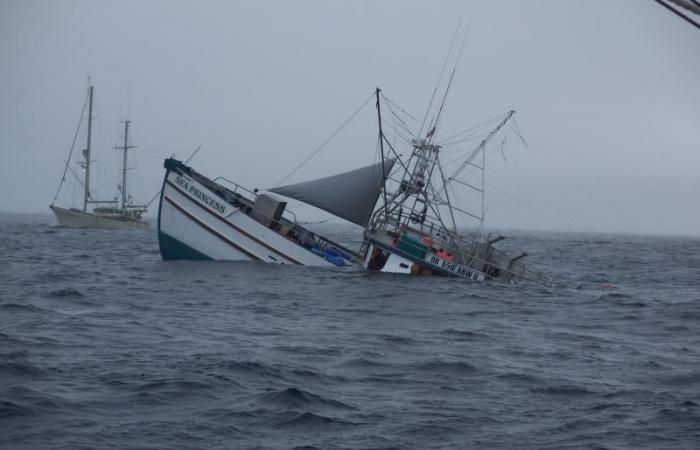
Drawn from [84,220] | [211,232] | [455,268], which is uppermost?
[211,232]

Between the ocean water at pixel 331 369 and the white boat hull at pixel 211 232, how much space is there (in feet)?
23.0

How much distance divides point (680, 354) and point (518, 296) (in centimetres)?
1310

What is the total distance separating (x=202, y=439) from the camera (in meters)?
11.9

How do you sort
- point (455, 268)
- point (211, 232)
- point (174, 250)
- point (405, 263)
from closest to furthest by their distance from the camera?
point (405, 263) → point (455, 268) → point (211, 232) → point (174, 250)

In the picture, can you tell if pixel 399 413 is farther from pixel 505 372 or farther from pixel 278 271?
pixel 278 271

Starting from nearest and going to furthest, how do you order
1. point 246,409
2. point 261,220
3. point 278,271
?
1. point 246,409
2. point 278,271
3. point 261,220

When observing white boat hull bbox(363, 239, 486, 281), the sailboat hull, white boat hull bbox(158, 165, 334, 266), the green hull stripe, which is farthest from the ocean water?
the sailboat hull

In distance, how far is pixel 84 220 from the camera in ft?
327

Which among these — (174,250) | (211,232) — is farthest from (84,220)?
(211,232)

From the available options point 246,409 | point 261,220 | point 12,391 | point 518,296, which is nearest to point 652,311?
point 518,296

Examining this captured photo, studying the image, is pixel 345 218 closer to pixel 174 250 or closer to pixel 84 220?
pixel 174 250

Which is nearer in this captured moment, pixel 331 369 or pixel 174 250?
pixel 331 369

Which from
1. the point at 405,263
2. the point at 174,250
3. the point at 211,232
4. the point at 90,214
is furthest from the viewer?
the point at 90,214

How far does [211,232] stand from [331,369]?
74.0 feet
